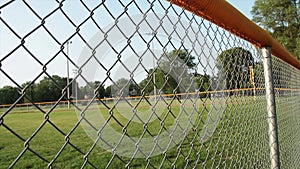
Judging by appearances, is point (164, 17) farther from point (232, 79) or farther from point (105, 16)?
point (232, 79)

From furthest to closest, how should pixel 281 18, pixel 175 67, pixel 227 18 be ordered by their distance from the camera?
pixel 281 18
pixel 227 18
pixel 175 67

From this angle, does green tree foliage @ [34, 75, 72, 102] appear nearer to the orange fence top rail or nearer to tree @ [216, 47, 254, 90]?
the orange fence top rail

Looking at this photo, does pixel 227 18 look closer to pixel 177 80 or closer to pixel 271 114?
pixel 177 80

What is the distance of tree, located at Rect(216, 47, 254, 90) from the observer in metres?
1.75

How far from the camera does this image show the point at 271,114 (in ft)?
6.81

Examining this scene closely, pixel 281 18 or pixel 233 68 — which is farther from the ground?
pixel 281 18

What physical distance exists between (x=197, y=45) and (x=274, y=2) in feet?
84.7

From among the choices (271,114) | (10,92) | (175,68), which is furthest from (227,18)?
(10,92)

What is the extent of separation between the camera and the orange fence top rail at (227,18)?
1.26m

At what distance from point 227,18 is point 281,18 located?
82.6 ft

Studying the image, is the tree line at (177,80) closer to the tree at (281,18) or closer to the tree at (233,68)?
the tree at (233,68)

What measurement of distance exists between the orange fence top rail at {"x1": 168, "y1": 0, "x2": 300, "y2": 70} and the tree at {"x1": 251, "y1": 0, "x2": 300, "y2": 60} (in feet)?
A: 73.3

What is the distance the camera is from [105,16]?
1.03 metres

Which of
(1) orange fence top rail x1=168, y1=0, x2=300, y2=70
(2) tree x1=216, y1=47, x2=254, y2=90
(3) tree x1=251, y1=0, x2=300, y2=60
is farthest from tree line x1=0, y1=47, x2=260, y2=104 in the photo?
(3) tree x1=251, y1=0, x2=300, y2=60
